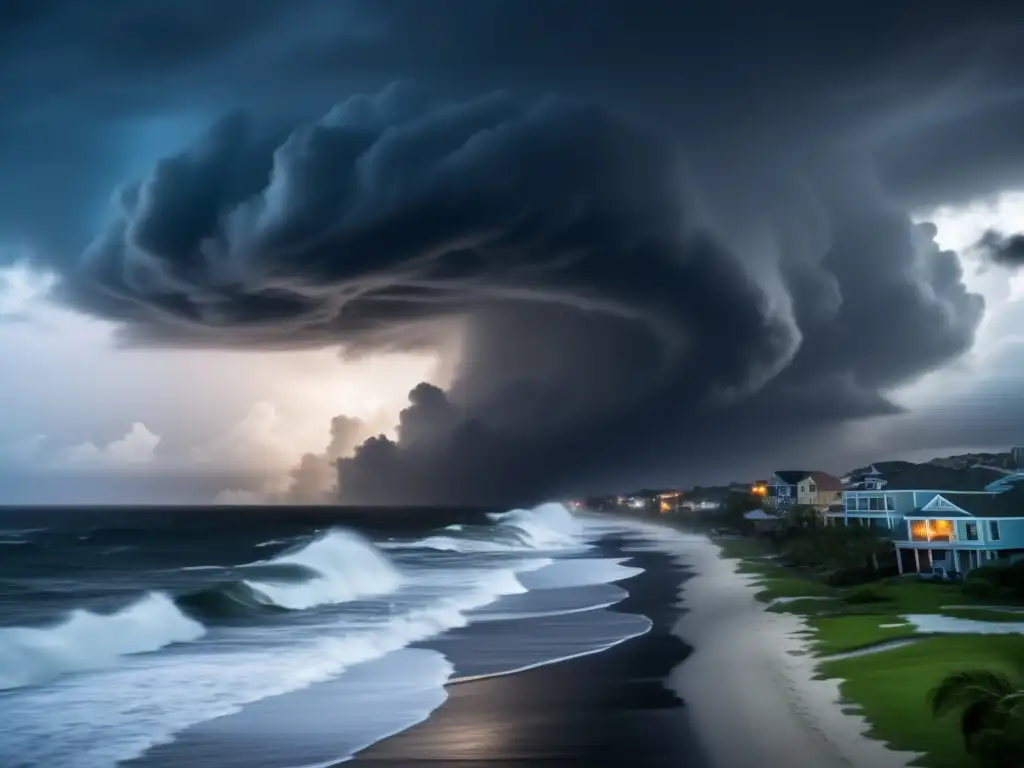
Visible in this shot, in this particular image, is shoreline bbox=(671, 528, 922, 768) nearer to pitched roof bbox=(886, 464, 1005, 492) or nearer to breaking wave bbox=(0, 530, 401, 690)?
breaking wave bbox=(0, 530, 401, 690)

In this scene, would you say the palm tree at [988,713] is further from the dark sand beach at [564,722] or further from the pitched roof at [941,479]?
the pitched roof at [941,479]

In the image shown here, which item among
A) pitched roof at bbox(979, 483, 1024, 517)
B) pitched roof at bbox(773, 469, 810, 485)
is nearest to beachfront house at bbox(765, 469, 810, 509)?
pitched roof at bbox(773, 469, 810, 485)

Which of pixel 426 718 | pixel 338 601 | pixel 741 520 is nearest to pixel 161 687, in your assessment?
pixel 426 718

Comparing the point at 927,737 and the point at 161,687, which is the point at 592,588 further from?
the point at 927,737

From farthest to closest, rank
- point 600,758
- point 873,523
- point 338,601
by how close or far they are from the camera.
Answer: point 873,523
point 338,601
point 600,758

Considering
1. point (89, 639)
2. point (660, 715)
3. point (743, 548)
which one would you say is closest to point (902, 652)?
point (660, 715)

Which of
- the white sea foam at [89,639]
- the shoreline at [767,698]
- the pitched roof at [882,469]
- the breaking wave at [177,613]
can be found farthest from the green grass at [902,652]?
the pitched roof at [882,469]
